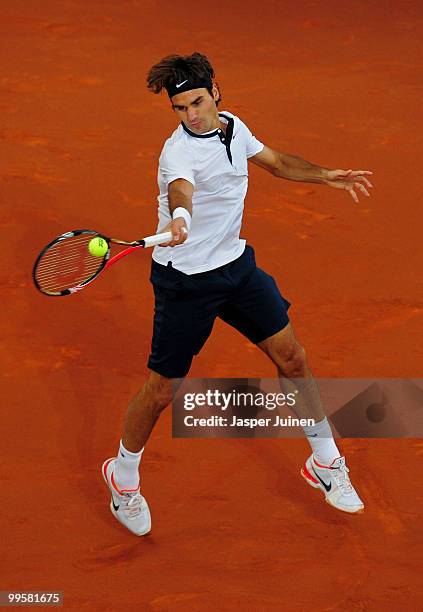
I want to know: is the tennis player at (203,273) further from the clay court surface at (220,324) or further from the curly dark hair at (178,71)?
the clay court surface at (220,324)

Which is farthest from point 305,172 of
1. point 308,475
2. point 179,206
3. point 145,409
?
point 308,475

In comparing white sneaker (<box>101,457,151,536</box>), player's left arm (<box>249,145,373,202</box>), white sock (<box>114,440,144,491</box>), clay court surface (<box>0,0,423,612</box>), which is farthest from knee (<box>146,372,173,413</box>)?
player's left arm (<box>249,145,373,202</box>)

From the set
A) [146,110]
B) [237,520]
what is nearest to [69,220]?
[146,110]

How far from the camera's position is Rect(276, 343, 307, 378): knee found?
5.26 m

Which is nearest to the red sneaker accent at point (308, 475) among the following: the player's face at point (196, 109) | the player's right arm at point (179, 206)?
the player's right arm at point (179, 206)

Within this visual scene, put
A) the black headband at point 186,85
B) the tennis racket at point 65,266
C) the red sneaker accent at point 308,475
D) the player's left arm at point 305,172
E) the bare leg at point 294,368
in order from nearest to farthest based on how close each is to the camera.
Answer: the black headband at point 186,85, the tennis racket at point 65,266, the bare leg at point 294,368, the player's left arm at point 305,172, the red sneaker accent at point 308,475

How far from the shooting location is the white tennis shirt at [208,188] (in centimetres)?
483

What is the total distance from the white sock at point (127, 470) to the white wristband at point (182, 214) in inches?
48.6

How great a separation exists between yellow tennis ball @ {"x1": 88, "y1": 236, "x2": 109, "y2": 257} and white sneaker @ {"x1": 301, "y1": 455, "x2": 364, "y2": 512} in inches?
64.1

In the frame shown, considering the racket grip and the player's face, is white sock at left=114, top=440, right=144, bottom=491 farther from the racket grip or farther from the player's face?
the player's face

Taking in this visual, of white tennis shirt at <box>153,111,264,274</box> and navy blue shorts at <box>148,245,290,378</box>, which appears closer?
white tennis shirt at <box>153,111,264,274</box>

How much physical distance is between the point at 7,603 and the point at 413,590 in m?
1.75
